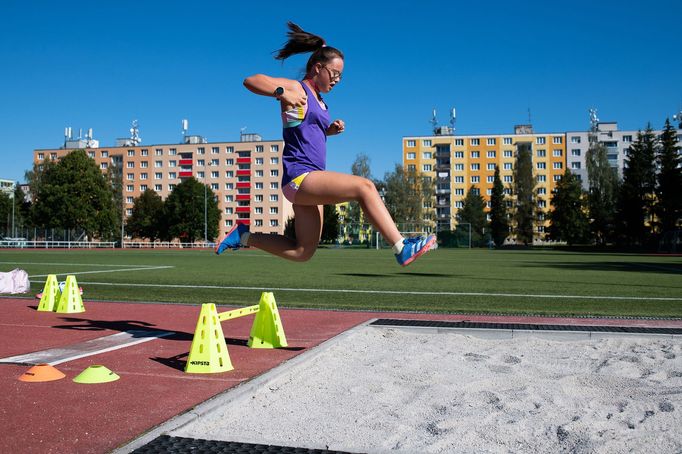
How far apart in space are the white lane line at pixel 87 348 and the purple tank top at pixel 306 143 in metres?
2.88

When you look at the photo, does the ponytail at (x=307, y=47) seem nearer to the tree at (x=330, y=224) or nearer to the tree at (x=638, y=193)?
the tree at (x=638, y=193)

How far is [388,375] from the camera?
5094 mm

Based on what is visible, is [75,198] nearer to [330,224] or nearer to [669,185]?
[330,224]

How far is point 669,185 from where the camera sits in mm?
59750

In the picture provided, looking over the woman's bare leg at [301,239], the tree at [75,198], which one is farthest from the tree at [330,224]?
the woman's bare leg at [301,239]

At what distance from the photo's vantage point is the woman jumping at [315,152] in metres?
4.70

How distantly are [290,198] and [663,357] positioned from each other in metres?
4.12

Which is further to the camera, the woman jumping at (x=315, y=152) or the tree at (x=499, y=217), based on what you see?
the tree at (x=499, y=217)

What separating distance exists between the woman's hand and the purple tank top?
0.46m

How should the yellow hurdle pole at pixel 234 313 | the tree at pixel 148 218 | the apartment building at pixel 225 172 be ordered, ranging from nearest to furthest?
the yellow hurdle pole at pixel 234 313 < the tree at pixel 148 218 < the apartment building at pixel 225 172

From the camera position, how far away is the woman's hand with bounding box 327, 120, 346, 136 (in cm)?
547

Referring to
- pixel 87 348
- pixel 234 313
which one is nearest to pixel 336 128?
pixel 234 313

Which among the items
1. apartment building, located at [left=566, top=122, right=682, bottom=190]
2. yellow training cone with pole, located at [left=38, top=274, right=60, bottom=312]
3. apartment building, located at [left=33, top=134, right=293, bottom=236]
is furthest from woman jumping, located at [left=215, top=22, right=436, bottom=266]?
apartment building, located at [left=566, top=122, right=682, bottom=190]

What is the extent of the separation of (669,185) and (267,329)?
A: 63651mm
